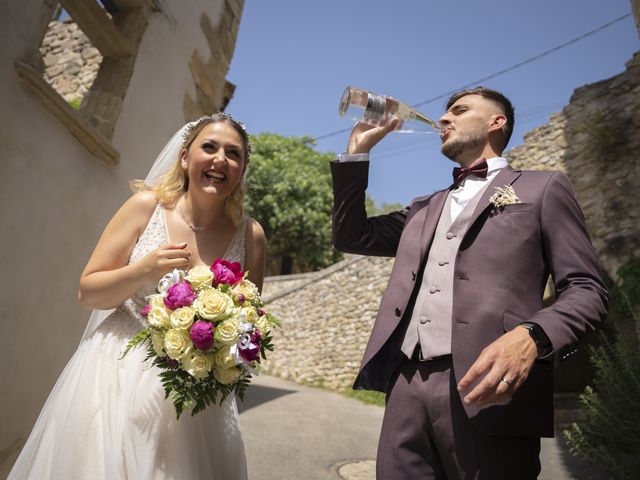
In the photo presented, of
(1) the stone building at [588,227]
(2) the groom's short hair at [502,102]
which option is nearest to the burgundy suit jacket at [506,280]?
(2) the groom's short hair at [502,102]

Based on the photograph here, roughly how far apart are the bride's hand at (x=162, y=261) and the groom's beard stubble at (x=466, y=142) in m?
1.24

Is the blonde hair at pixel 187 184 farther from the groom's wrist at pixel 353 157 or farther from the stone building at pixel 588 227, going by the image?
the stone building at pixel 588 227

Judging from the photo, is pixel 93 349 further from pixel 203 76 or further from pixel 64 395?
pixel 203 76

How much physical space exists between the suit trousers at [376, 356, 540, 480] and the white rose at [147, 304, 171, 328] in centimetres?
87

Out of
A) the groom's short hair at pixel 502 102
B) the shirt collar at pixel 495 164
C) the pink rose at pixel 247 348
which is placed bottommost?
the pink rose at pixel 247 348

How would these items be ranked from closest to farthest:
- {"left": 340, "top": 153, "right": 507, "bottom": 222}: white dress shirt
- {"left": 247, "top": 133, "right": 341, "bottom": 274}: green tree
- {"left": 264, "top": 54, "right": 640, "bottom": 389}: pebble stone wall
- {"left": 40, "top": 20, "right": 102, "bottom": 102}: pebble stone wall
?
1. {"left": 340, "top": 153, "right": 507, "bottom": 222}: white dress shirt
2. {"left": 264, "top": 54, "right": 640, "bottom": 389}: pebble stone wall
3. {"left": 40, "top": 20, "right": 102, "bottom": 102}: pebble stone wall
4. {"left": 247, "top": 133, "right": 341, "bottom": 274}: green tree

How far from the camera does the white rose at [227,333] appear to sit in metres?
1.74

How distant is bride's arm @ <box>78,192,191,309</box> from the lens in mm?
1961

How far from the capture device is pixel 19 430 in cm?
343

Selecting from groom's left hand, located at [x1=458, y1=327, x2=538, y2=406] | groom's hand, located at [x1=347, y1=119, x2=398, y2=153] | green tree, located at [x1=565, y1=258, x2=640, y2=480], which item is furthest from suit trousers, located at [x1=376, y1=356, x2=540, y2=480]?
green tree, located at [x1=565, y1=258, x2=640, y2=480]

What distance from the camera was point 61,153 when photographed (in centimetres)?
382

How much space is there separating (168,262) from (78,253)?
100 inches

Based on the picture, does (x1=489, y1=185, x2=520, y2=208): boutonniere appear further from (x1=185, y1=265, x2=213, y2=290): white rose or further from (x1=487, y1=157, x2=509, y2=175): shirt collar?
(x1=185, y1=265, x2=213, y2=290): white rose

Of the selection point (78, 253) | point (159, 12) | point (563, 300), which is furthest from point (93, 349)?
point (159, 12)
